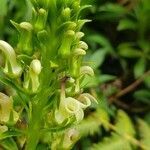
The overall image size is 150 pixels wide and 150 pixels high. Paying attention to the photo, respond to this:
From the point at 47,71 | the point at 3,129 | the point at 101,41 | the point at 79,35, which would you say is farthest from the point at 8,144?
the point at 101,41

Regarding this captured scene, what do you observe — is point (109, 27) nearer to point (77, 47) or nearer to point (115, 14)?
point (115, 14)

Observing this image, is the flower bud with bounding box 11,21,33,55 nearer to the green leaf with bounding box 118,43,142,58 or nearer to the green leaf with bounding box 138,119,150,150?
the green leaf with bounding box 138,119,150,150

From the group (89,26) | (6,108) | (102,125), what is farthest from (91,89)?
(6,108)

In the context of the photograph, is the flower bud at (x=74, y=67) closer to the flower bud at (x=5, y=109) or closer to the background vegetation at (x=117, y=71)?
the flower bud at (x=5, y=109)

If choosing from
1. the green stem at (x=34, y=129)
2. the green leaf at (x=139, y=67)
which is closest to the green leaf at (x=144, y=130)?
the green leaf at (x=139, y=67)

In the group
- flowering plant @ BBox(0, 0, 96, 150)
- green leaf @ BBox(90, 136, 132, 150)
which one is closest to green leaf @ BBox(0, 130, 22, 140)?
flowering plant @ BBox(0, 0, 96, 150)

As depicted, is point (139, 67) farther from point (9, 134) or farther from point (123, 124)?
point (9, 134)
